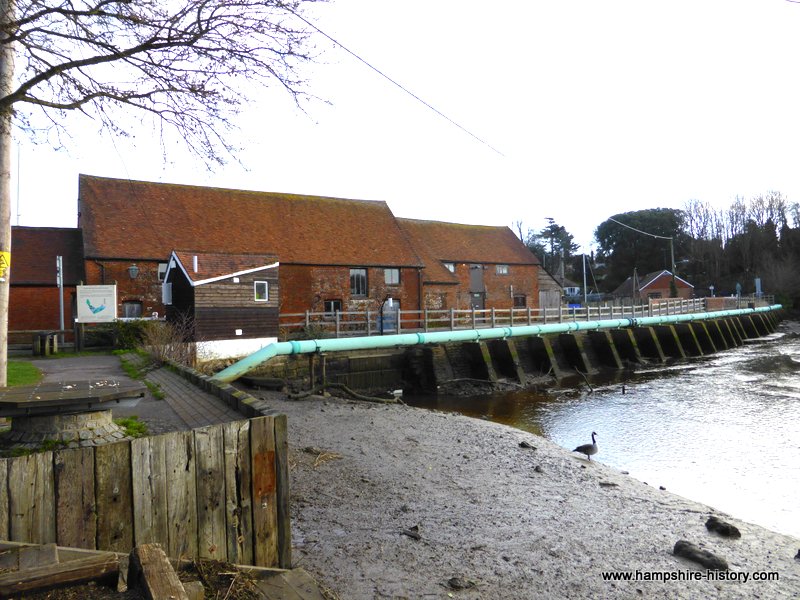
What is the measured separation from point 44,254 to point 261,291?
12.7 meters

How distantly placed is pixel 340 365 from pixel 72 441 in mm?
15363

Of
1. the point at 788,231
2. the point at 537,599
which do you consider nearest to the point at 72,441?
the point at 537,599

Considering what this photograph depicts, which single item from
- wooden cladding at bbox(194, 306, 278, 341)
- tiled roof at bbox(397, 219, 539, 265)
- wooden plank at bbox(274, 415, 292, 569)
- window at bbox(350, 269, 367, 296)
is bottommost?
wooden plank at bbox(274, 415, 292, 569)

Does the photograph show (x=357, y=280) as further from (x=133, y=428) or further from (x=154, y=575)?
(x=154, y=575)

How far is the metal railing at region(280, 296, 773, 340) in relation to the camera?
22531 mm

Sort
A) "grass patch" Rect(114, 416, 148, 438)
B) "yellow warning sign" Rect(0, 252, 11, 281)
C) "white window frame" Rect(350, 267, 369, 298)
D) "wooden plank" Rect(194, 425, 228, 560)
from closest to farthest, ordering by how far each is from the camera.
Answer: "wooden plank" Rect(194, 425, 228, 560)
"grass patch" Rect(114, 416, 148, 438)
"yellow warning sign" Rect(0, 252, 11, 281)
"white window frame" Rect(350, 267, 369, 298)

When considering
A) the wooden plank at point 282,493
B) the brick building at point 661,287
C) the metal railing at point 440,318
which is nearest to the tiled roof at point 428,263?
the metal railing at point 440,318

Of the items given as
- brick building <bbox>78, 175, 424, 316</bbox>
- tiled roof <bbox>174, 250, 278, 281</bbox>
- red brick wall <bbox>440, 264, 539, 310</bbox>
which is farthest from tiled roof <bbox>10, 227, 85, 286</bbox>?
red brick wall <bbox>440, 264, 539, 310</bbox>

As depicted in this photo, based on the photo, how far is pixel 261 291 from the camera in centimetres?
1908

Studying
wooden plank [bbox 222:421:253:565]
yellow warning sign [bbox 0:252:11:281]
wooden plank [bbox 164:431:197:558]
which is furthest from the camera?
yellow warning sign [bbox 0:252:11:281]

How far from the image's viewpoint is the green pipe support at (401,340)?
16531 millimetres

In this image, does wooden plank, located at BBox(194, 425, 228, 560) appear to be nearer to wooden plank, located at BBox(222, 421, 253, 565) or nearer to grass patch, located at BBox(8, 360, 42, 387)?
wooden plank, located at BBox(222, 421, 253, 565)

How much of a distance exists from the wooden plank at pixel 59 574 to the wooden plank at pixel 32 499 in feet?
2.76

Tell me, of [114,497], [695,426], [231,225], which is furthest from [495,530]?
[231,225]
